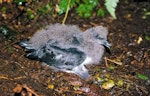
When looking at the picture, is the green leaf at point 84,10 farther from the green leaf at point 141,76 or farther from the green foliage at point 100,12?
the green leaf at point 141,76

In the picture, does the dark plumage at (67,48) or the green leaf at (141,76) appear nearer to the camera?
the dark plumage at (67,48)

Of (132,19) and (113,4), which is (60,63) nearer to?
(113,4)

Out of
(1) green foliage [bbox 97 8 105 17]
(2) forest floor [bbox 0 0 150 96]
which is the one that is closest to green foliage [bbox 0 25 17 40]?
(2) forest floor [bbox 0 0 150 96]

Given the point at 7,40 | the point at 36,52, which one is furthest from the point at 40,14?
the point at 36,52

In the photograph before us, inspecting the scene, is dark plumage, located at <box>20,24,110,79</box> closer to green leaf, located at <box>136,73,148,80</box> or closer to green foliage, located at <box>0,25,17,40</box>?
green foliage, located at <box>0,25,17,40</box>

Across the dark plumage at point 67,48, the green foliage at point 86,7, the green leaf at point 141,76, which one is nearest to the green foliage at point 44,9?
the green foliage at point 86,7
